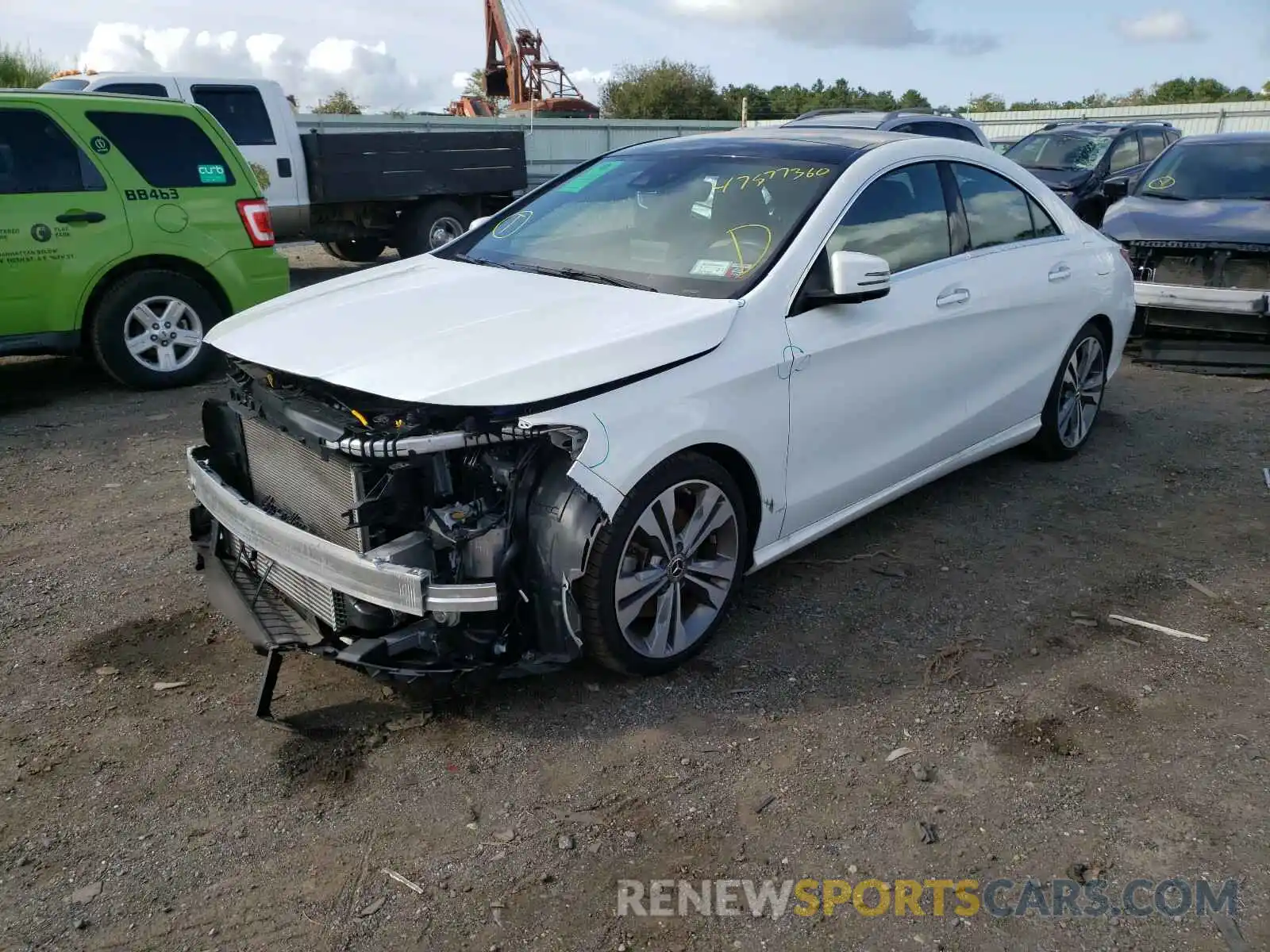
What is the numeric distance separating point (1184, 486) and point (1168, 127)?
39.6ft

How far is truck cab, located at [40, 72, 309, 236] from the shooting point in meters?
10.8

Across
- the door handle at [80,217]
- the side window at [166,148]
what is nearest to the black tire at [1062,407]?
the side window at [166,148]

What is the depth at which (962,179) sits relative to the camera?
468 centimetres

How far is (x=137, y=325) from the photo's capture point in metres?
7.04

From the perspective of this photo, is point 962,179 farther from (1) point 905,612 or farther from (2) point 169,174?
(2) point 169,174

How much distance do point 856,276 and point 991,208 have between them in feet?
5.34

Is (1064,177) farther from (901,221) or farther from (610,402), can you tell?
(610,402)

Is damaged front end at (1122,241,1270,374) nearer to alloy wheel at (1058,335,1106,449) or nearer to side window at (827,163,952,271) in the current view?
alloy wheel at (1058,335,1106,449)

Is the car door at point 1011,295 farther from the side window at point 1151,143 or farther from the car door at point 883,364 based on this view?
the side window at point 1151,143

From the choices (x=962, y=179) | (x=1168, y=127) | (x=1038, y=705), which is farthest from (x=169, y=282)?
(x=1168, y=127)

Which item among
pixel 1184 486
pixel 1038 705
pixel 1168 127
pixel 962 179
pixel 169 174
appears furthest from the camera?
pixel 1168 127

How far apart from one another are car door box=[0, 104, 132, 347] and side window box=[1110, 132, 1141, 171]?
40.8 ft

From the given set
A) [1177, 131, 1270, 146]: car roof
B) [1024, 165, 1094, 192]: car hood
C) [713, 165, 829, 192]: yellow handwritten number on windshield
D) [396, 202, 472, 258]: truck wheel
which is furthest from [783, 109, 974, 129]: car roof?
[713, 165, 829, 192]: yellow handwritten number on windshield

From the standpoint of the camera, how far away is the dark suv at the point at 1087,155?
13.1 metres
